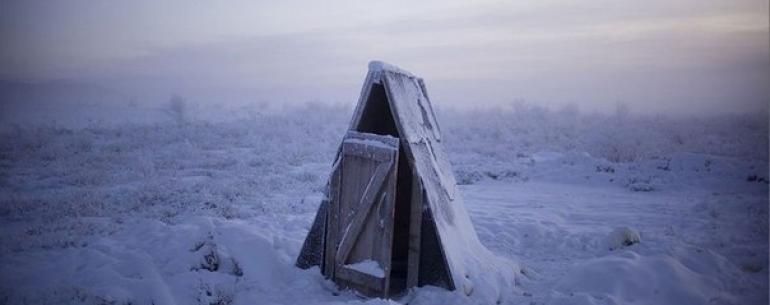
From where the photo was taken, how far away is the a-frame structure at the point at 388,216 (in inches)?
209

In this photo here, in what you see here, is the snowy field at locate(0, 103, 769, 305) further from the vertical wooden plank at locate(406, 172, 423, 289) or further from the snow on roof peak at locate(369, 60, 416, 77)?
the snow on roof peak at locate(369, 60, 416, 77)

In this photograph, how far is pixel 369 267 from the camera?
17.8 feet

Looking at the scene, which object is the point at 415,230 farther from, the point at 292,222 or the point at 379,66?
the point at 292,222

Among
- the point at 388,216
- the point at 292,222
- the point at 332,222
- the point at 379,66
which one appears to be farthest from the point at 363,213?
the point at 292,222

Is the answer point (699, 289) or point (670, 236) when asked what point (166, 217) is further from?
point (670, 236)

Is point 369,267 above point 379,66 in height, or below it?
below

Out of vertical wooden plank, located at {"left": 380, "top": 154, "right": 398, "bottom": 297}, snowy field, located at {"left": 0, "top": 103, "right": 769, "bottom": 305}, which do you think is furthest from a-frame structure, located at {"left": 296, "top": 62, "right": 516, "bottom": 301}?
snowy field, located at {"left": 0, "top": 103, "right": 769, "bottom": 305}

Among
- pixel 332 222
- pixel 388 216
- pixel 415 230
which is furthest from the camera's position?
pixel 332 222

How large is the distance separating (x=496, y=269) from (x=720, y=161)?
15105 millimetres

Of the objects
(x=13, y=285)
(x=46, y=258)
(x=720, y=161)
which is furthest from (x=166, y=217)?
(x=720, y=161)

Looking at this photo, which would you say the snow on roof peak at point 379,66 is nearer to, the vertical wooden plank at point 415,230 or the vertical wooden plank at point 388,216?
the vertical wooden plank at point 388,216

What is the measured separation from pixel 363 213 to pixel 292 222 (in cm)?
364

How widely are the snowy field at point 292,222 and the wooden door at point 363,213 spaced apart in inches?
13.8

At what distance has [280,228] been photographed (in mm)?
8188
